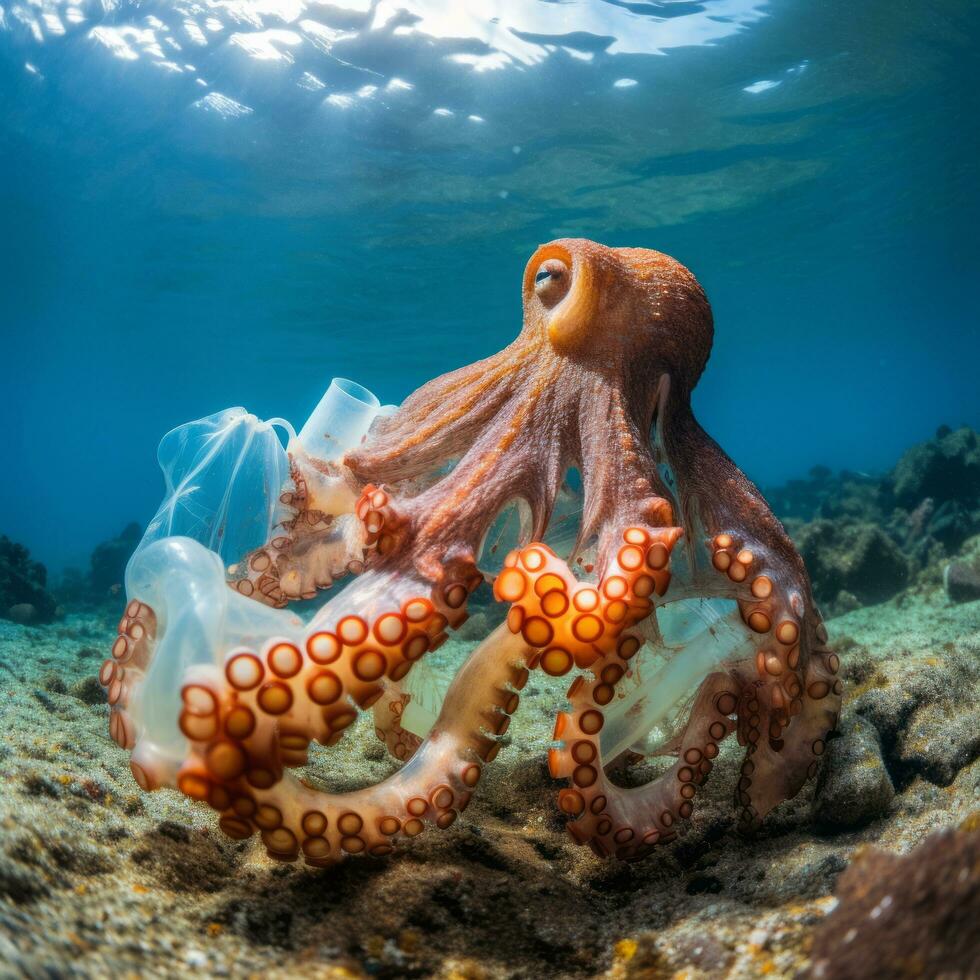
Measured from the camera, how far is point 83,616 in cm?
1362

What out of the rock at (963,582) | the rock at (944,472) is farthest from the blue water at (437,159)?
the rock at (963,582)

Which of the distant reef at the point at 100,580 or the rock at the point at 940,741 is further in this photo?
the distant reef at the point at 100,580

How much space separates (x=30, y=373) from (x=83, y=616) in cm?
4527

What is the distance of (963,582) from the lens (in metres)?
7.33

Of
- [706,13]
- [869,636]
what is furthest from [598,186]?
[869,636]

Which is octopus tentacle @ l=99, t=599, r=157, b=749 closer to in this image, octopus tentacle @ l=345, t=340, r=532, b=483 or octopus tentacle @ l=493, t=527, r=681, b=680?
octopus tentacle @ l=345, t=340, r=532, b=483

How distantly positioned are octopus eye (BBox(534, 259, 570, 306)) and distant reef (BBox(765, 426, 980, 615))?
24.0 feet

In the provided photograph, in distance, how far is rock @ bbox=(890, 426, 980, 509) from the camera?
41.9 feet

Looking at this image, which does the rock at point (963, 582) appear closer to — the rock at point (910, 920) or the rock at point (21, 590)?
the rock at point (910, 920)

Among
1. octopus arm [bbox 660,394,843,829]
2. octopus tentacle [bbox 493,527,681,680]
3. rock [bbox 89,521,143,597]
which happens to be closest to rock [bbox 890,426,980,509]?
octopus arm [bbox 660,394,843,829]

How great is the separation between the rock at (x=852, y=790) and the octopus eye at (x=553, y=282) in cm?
197

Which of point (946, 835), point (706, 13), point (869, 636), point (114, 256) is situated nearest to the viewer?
point (946, 835)

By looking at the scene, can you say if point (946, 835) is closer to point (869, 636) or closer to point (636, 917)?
Answer: point (636, 917)

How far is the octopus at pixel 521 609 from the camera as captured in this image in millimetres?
1557
